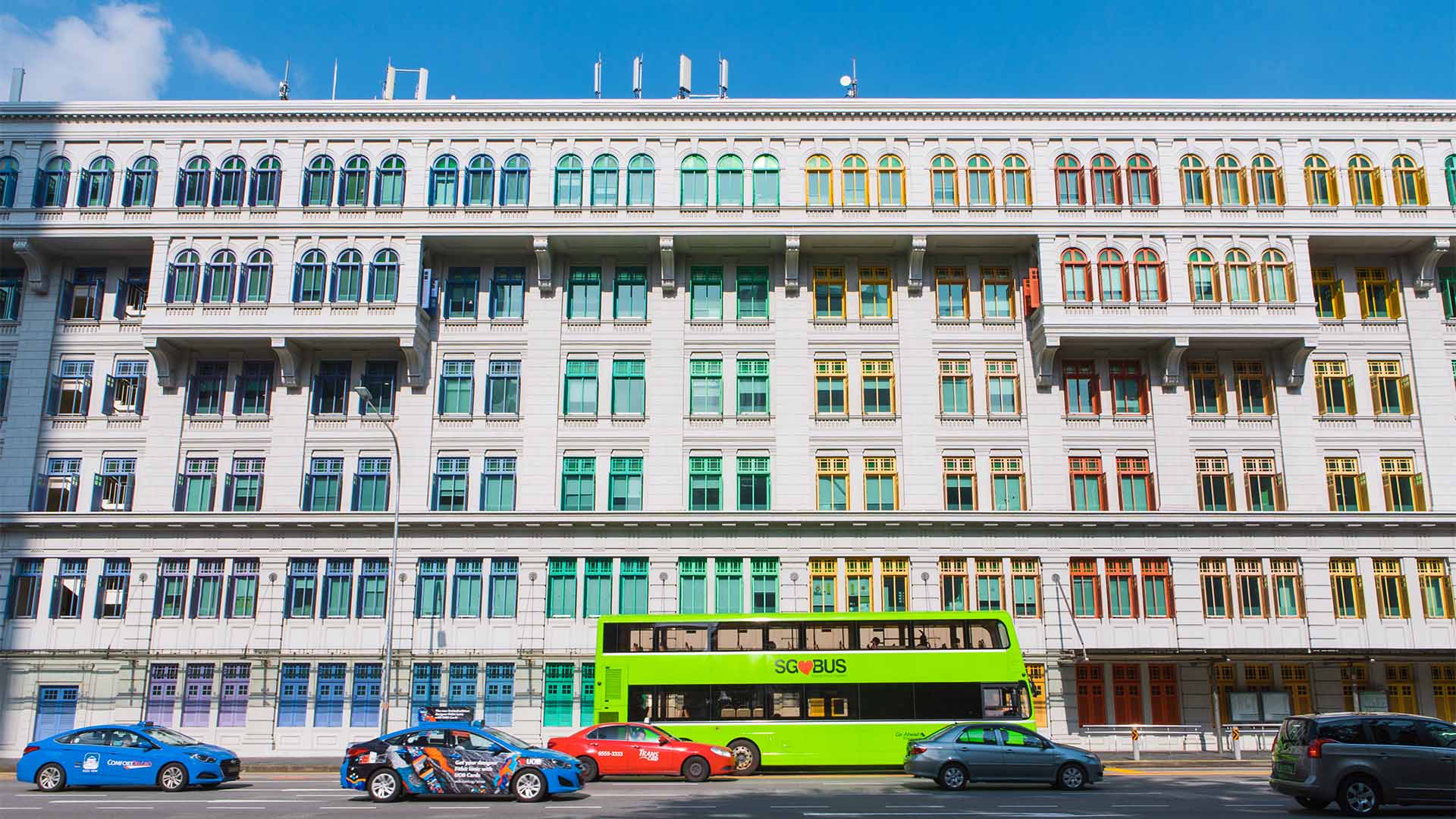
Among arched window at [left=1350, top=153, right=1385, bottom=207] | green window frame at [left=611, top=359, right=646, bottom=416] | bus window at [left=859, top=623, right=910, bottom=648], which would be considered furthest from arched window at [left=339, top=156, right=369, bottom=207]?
arched window at [left=1350, top=153, right=1385, bottom=207]

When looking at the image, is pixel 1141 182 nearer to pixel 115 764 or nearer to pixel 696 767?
pixel 696 767

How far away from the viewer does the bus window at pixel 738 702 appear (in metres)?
30.2

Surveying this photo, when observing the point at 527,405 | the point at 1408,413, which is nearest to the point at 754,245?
the point at 527,405

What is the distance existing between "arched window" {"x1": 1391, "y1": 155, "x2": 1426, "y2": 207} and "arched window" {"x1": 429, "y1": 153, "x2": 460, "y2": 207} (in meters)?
36.0

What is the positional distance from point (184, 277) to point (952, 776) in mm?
33218

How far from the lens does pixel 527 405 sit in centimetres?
4112

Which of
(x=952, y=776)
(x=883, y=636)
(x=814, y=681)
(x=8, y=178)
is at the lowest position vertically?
(x=952, y=776)

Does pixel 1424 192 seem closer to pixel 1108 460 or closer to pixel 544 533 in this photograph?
pixel 1108 460

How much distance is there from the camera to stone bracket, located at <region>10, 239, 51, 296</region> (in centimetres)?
4153

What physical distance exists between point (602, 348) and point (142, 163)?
1947 cm

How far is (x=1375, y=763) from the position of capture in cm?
2005

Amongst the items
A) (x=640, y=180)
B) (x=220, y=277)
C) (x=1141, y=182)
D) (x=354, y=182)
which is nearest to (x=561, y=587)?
(x=640, y=180)

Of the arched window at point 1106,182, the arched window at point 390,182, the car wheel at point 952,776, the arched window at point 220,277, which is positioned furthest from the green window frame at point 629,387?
the car wheel at point 952,776

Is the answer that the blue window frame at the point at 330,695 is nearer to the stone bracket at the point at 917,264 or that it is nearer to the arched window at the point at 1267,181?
the stone bracket at the point at 917,264
